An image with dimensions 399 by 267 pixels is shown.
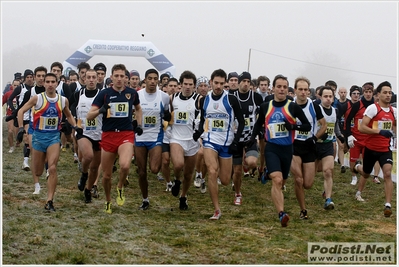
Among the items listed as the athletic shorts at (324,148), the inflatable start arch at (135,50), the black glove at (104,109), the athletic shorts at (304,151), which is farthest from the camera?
the inflatable start arch at (135,50)

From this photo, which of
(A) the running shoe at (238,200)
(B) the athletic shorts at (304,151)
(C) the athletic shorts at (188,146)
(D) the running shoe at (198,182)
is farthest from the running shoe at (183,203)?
(D) the running shoe at (198,182)

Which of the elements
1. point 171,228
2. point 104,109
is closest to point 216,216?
point 171,228

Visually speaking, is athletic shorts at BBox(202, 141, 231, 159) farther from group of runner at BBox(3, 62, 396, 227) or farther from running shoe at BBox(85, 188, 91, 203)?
running shoe at BBox(85, 188, 91, 203)

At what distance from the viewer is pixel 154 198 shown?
11.1 metres

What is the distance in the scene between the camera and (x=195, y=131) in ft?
30.9

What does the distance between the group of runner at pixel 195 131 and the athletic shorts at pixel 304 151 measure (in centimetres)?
2

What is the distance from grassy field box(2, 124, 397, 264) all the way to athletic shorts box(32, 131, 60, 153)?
974 mm

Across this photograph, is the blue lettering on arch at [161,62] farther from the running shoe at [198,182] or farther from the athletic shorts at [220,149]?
the athletic shorts at [220,149]

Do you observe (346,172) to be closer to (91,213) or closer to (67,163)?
(67,163)

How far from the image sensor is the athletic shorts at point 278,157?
27.4 feet

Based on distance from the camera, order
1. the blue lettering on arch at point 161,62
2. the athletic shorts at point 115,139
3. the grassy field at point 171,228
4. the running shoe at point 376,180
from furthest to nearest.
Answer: the blue lettering on arch at point 161,62
the running shoe at point 376,180
the athletic shorts at point 115,139
the grassy field at point 171,228

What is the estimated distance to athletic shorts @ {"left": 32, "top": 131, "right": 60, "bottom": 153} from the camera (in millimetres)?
9359

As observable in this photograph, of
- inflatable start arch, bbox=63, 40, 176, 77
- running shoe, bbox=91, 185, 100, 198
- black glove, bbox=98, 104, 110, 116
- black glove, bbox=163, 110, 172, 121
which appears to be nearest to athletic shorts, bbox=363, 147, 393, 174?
black glove, bbox=163, 110, 172, 121

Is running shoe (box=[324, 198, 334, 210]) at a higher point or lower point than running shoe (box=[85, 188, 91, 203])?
higher
